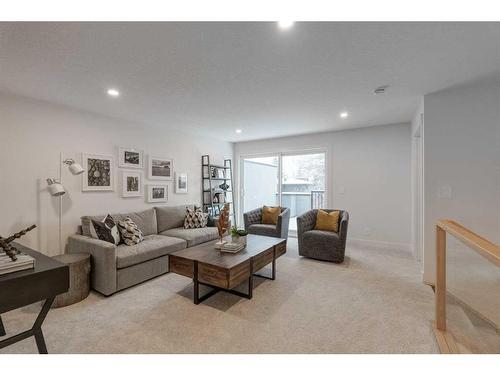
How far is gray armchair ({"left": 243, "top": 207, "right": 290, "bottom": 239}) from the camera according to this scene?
14.0ft

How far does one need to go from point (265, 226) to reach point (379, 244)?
219 centimetres

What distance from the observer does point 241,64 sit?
2.10 m

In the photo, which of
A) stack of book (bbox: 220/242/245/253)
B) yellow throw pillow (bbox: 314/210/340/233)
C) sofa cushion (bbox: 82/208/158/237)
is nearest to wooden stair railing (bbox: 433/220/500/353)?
stack of book (bbox: 220/242/245/253)

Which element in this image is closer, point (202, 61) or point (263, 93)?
point (202, 61)

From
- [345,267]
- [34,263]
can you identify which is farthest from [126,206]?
[345,267]

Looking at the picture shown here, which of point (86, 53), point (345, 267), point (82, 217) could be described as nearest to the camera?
point (86, 53)

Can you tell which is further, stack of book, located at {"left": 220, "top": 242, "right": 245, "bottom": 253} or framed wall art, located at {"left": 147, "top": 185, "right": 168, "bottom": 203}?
framed wall art, located at {"left": 147, "top": 185, "right": 168, "bottom": 203}

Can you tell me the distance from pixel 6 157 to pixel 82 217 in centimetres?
103

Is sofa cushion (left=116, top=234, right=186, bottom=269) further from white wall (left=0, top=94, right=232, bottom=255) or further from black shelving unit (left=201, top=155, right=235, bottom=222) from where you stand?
black shelving unit (left=201, top=155, right=235, bottom=222)

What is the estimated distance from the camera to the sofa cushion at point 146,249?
265cm

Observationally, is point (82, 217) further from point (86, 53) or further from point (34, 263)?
point (86, 53)

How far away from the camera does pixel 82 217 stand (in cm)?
315

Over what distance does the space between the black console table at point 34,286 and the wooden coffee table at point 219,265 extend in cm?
108

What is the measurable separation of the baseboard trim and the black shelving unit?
2833 mm
